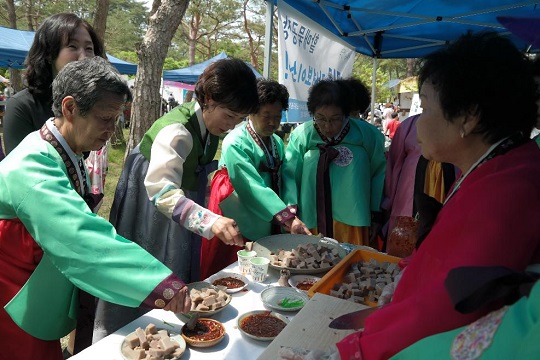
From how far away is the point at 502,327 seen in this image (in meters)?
0.61

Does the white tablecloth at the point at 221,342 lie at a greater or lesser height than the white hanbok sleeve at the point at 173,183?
lesser

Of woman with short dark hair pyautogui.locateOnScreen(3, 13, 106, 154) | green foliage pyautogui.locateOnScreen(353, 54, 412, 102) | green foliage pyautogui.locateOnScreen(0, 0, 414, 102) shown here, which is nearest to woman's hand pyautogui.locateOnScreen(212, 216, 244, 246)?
woman with short dark hair pyautogui.locateOnScreen(3, 13, 106, 154)

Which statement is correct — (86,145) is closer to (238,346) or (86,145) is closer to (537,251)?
(238,346)

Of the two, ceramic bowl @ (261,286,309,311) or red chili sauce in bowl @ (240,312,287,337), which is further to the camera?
ceramic bowl @ (261,286,309,311)

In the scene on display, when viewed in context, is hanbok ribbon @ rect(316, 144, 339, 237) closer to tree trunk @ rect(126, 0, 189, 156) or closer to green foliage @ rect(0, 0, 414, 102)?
tree trunk @ rect(126, 0, 189, 156)

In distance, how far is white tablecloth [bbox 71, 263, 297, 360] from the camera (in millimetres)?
1262

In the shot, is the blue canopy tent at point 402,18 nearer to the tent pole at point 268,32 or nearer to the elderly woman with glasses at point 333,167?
the tent pole at point 268,32

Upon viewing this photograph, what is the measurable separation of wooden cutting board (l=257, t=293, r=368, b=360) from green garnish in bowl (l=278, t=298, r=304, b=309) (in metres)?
0.18

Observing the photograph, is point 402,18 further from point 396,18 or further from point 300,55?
point 300,55

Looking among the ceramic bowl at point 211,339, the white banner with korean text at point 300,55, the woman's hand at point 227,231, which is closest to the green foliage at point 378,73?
the white banner with korean text at point 300,55

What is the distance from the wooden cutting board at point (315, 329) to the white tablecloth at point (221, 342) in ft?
0.50

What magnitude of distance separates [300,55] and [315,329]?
2616 millimetres

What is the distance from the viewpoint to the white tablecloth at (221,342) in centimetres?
126

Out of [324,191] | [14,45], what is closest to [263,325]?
[324,191]
